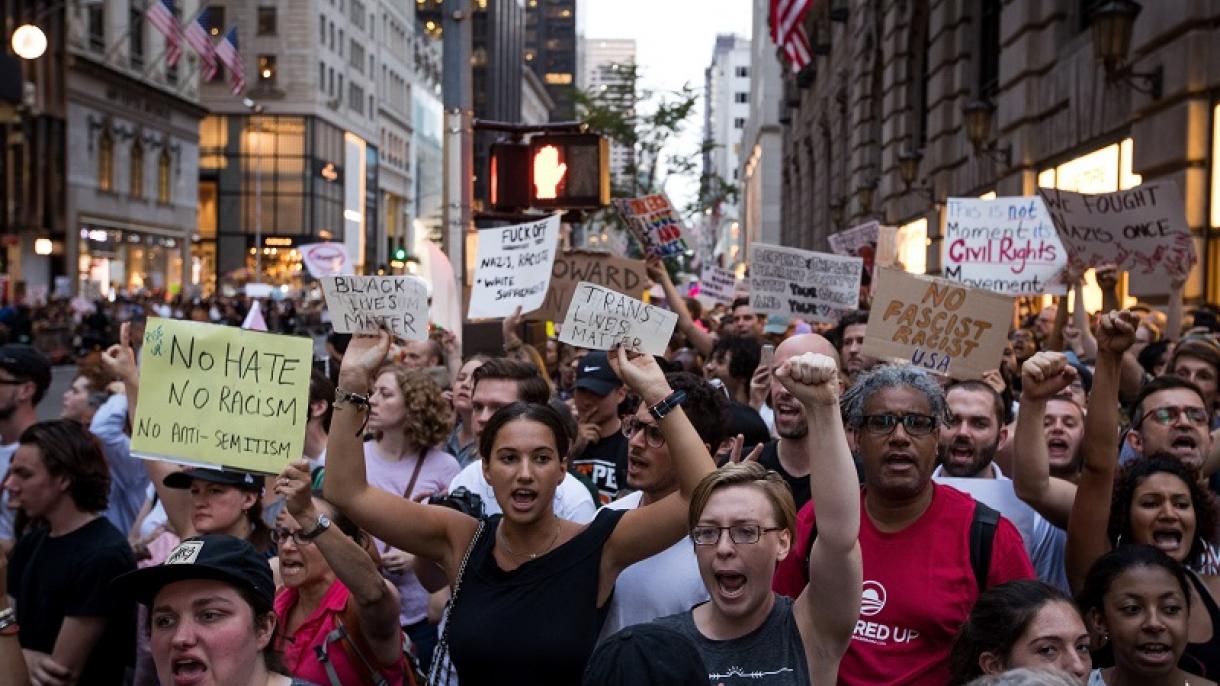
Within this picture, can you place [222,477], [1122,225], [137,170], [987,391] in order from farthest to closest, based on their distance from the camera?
1. [137,170]
2. [1122,225]
3. [987,391]
4. [222,477]

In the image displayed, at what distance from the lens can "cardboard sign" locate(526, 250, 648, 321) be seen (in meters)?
11.5

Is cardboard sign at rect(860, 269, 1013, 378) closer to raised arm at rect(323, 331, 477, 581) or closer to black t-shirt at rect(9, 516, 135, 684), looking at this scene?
raised arm at rect(323, 331, 477, 581)

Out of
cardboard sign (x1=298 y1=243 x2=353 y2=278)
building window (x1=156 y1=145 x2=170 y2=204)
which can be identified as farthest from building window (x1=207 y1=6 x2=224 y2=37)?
cardboard sign (x1=298 y1=243 x2=353 y2=278)

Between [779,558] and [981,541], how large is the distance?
2.74ft

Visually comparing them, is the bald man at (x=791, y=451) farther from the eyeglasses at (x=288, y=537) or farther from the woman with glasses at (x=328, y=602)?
the eyeglasses at (x=288, y=537)

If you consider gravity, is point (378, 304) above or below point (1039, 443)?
above

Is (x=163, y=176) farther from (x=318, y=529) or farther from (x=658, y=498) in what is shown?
(x=318, y=529)

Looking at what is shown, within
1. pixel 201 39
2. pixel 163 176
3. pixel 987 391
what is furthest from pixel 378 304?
pixel 163 176

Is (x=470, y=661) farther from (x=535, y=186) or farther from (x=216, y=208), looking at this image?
(x=216, y=208)

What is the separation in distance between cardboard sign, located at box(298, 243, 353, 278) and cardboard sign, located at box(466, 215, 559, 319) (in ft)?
40.3

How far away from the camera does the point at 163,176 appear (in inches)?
2522

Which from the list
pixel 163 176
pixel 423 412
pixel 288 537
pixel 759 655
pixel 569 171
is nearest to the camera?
pixel 759 655

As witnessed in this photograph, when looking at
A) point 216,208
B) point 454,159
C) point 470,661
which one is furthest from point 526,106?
point 470,661

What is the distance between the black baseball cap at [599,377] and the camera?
7359mm
